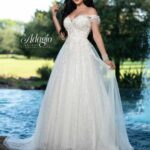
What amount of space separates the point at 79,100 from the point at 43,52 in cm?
230

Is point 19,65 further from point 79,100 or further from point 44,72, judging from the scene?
point 79,100

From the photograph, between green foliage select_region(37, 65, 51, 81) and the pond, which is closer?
the pond

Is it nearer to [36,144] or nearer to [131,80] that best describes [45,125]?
A: [36,144]

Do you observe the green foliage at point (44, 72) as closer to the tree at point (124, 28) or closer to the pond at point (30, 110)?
the pond at point (30, 110)

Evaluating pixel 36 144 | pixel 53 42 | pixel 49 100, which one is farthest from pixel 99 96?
pixel 53 42

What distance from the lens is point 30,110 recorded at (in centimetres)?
543

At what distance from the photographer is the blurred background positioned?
5301 mm

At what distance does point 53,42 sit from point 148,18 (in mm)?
1060

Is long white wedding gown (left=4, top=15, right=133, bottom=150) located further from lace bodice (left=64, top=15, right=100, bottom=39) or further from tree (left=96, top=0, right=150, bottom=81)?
tree (left=96, top=0, right=150, bottom=81)

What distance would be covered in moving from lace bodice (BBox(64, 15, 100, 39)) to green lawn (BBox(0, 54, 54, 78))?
7.50 ft

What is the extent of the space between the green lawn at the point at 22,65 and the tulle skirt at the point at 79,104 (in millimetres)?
2223

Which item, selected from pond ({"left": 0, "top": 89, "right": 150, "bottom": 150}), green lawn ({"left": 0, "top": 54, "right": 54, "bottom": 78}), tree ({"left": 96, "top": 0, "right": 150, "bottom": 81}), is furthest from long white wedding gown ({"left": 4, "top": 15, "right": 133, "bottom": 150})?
tree ({"left": 96, "top": 0, "right": 150, "bottom": 81})

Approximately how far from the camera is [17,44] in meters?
5.32

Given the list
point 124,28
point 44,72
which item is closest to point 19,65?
point 44,72
